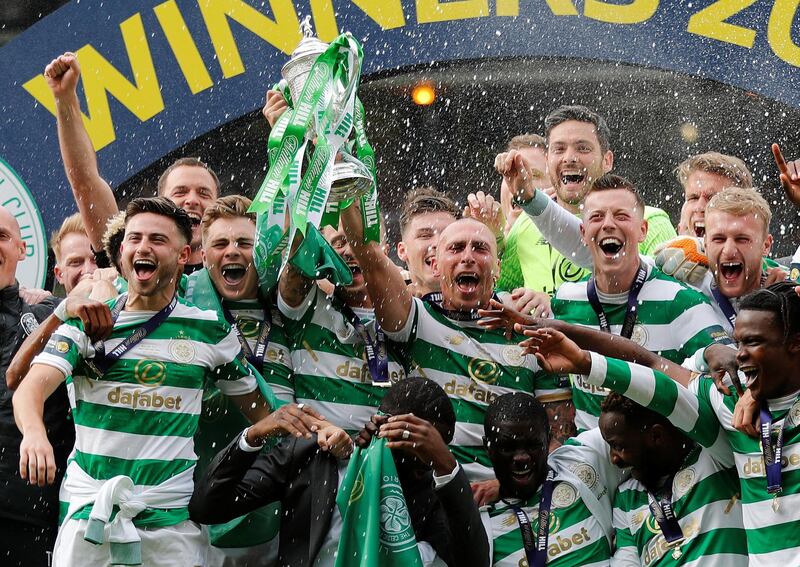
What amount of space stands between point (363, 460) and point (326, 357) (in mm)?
632

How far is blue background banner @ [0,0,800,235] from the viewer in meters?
6.98

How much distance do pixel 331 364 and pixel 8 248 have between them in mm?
1360

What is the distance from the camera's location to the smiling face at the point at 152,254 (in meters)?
4.42

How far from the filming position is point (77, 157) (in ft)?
17.0

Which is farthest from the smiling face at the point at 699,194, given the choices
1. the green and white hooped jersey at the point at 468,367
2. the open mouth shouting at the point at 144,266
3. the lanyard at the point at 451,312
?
the open mouth shouting at the point at 144,266

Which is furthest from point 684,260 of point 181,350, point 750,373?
point 181,350

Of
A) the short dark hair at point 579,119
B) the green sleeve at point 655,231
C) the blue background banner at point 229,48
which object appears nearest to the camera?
the green sleeve at point 655,231

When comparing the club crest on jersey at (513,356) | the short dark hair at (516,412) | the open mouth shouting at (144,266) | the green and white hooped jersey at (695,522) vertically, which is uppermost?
the open mouth shouting at (144,266)

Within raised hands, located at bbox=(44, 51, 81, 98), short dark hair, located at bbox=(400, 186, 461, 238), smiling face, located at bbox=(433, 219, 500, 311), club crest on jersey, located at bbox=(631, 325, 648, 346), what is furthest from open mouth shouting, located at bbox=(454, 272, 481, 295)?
raised hands, located at bbox=(44, 51, 81, 98)

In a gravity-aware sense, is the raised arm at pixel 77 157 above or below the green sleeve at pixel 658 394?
above

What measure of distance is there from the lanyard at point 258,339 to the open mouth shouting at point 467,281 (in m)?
0.69

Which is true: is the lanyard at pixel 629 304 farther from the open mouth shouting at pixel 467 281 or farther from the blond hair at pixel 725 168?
the blond hair at pixel 725 168

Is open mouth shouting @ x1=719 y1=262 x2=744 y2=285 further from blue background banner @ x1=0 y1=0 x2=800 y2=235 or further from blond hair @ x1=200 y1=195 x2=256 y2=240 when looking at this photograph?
blue background banner @ x1=0 y1=0 x2=800 y2=235

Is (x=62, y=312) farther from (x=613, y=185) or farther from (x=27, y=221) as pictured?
(x=27, y=221)
